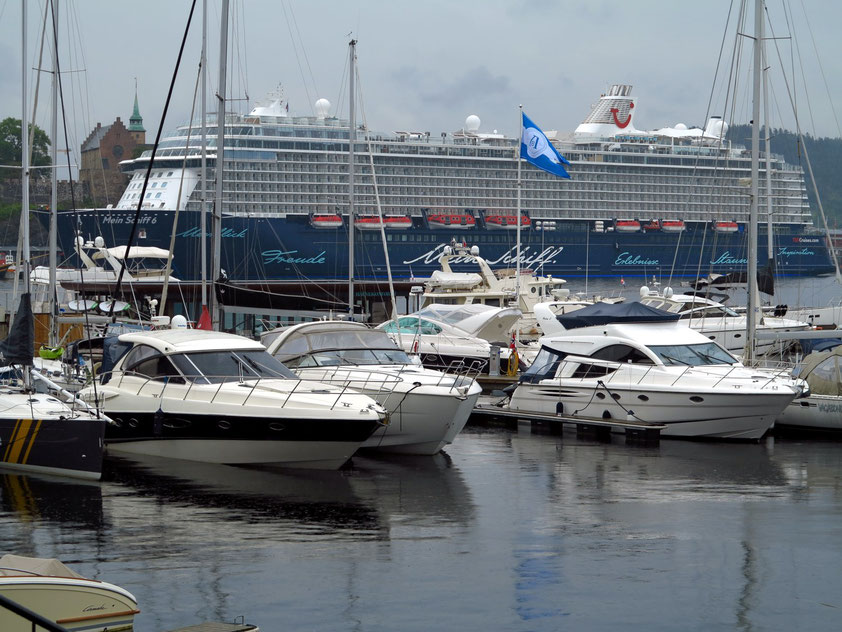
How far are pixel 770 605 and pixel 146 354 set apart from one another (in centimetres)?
901

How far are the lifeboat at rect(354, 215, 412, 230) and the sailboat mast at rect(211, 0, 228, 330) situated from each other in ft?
143

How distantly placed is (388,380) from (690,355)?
5.61 metres

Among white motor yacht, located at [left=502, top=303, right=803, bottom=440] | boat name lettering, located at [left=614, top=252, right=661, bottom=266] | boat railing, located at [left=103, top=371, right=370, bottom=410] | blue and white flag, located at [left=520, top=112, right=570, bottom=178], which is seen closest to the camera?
boat railing, located at [left=103, top=371, right=370, bottom=410]

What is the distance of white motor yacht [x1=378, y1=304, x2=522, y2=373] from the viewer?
23531mm

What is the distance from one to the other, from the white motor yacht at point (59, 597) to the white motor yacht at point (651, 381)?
11594 millimetres

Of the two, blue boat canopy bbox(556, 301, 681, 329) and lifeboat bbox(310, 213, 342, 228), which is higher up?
lifeboat bbox(310, 213, 342, 228)

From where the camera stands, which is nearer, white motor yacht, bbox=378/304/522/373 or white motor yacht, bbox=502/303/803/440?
white motor yacht, bbox=502/303/803/440

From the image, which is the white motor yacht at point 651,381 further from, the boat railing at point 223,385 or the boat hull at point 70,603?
the boat hull at point 70,603

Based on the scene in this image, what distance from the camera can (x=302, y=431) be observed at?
13430 millimetres

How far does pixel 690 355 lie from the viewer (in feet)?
59.2

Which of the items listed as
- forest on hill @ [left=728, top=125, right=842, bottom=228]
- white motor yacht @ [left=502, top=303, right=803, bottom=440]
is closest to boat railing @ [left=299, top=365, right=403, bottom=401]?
white motor yacht @ [left=502, top=303, right=803, bottom=440]

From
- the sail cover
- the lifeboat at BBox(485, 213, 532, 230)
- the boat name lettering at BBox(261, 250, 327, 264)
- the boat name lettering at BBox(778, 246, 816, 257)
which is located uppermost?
the lifeboat at BBox(485, 213, 532, 230)

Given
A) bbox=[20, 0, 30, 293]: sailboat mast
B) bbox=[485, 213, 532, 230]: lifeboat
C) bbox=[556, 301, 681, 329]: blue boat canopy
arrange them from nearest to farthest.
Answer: bbox=[20, 0, 30, 293]: sailboat mast, bbox=[556, 301, 681, 329]: blue boat canopy, bbox=[485, 213, 532, 230]: lifeboat

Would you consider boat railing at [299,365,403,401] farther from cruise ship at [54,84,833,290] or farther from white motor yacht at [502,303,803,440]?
cruise ship at [54,84,833,290]
